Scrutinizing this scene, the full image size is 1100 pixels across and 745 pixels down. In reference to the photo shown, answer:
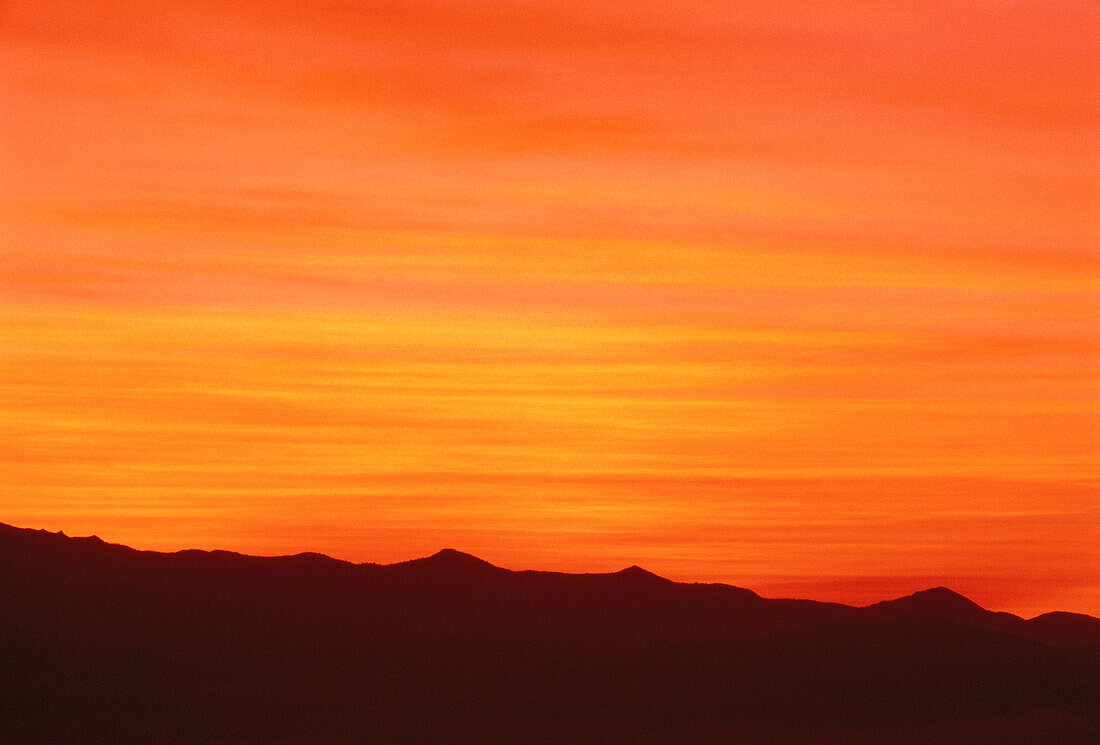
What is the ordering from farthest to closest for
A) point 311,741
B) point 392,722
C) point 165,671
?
point 165,671, point 392,722, point 311,741

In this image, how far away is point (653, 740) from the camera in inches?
6654

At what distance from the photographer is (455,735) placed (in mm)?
172000

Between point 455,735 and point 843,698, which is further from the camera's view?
point 843,698

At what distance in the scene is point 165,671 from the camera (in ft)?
626

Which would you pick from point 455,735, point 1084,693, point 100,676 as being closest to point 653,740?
point 455,735

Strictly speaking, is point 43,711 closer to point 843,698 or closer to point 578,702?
point 578,702

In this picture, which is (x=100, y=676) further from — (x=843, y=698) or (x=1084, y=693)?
(x=1084, y=693)

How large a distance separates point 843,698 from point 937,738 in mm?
20877

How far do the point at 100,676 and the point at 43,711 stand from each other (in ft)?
45.5

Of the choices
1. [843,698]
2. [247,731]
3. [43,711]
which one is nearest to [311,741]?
[247,731]

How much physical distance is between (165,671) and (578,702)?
49.2m

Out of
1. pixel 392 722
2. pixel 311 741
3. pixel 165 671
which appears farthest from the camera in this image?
pixel 165 671

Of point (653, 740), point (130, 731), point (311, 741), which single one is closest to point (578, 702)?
point (653, 740)

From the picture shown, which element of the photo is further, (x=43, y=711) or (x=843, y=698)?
(x=843, y=698)
